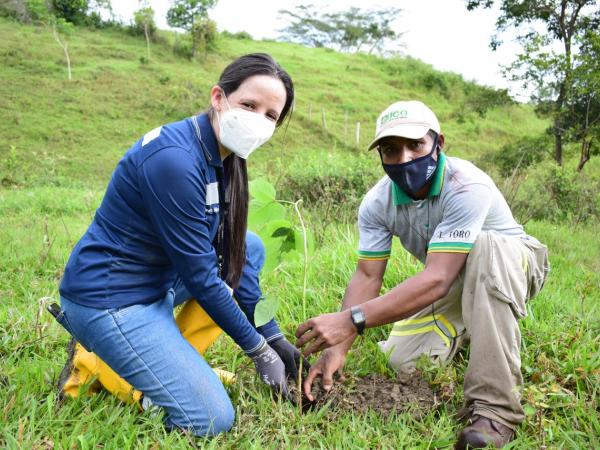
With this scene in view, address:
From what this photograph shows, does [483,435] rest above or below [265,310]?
below

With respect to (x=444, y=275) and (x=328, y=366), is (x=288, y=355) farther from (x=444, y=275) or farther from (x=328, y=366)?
(x=444, y=275)

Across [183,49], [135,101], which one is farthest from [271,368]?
[183,49]

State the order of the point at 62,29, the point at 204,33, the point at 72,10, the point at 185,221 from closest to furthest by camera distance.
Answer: the point at 185,221 < the point at 62,29 < the point at 204,33 < the point at 72,10

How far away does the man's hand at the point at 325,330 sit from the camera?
214cm

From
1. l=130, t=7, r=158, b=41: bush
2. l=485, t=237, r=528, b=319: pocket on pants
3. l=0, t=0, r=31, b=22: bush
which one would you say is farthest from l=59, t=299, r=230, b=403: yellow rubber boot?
l=0, t=0, r=31, b=22: bush

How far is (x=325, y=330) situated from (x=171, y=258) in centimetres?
67

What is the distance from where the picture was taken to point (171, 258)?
1946 millimetres

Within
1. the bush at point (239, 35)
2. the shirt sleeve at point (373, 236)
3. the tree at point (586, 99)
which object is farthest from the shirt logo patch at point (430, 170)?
the bush at point (239, 35)

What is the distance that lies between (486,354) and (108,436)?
1.47 metres

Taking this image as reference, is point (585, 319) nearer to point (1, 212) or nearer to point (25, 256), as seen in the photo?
point (25, 256)

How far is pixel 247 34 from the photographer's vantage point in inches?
1219

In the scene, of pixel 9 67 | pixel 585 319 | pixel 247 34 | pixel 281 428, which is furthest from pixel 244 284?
pixel 247 34

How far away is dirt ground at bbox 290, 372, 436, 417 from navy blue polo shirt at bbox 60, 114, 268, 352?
1.33 feet

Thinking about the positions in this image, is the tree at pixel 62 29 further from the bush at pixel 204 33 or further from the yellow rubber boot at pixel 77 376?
the yellow rubber boot at pixel 77 376
